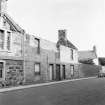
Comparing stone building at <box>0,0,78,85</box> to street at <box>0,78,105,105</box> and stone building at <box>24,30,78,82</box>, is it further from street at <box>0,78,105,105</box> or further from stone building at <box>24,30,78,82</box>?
street at <box>0,78,105,105</box>

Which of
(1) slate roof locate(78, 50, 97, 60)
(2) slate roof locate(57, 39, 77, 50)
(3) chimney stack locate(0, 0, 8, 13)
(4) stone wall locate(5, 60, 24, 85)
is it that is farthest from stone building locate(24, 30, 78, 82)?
(1) slate roof locate(78, 50, 97, 60)

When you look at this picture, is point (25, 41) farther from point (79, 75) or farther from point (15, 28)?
point (79, 75)

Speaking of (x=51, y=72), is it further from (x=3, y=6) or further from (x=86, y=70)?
(x=86, y=70)

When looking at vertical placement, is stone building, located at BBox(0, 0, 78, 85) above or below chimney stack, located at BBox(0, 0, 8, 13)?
below

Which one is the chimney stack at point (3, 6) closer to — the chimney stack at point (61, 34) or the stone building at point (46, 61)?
the stone building at point (46, 61)

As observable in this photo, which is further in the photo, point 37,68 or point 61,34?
point 61,34

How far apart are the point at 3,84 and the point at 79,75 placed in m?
19.8

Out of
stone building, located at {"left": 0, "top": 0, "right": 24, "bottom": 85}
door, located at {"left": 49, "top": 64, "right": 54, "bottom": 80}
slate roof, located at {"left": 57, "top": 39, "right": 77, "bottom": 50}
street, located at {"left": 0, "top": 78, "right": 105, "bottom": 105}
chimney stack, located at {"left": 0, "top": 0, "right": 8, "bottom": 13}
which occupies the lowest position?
street, located at {"left": 0, "top": 78, "right": 105, "bottom": 105}

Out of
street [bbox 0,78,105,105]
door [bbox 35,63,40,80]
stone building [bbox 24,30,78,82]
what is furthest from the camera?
door [bbox 35,63,40,80]

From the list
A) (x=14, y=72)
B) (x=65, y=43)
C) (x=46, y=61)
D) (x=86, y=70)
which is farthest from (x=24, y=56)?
(x=86, y=70)

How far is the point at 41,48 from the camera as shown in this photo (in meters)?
22.2

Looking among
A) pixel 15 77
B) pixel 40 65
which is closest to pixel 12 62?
pixel 15 77

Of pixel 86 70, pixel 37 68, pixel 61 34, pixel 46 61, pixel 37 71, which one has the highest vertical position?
pixel 61 34

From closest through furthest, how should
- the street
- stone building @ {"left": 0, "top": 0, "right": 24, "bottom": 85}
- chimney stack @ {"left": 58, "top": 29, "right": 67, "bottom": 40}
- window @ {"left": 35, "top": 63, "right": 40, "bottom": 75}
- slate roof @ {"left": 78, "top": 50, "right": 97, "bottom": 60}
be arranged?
1. the street
2. stone building @ {"left": 0, "top": 0, "right": 24, "bottom": 85}
3. window @ {"left": 35, "top": 63, "right": 40, "bottom": 75}
4. chimney stack @ {"left": 58, "top": 29, "right": 67, "bottom": 40}
5. slate roof @ {"left": 78, "top": 50, "right": 97, "bottom": 60}
